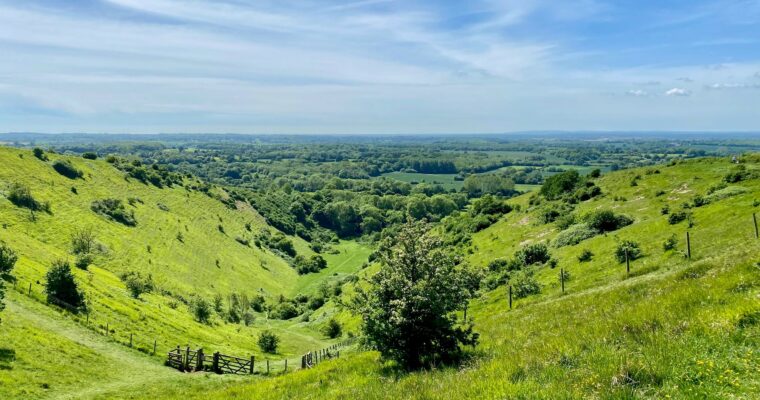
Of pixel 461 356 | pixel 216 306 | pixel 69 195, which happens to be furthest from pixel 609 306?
pixel 69 195

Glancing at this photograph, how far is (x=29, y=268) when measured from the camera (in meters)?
47.4

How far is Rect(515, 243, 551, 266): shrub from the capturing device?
166 feet

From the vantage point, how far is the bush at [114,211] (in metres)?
99.4

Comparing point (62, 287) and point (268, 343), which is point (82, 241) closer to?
point (62, 287)

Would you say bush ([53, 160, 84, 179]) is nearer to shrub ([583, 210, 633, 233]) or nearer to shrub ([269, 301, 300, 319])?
shrub ([269, 301, 300, 319])

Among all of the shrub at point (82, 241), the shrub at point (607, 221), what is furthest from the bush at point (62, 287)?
the shrub at point (607, 221)

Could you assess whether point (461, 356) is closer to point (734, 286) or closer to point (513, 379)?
point (513, 379)

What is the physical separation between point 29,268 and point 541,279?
53376 millimetres

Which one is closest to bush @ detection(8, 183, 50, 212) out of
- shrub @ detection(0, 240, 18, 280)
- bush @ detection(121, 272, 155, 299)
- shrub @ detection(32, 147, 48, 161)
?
bush @ detection(121, 272, 155, 299)

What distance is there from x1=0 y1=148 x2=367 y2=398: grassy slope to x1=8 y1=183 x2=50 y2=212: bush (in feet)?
6.53

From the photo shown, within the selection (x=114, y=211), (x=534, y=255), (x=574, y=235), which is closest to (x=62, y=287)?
(x=534, y=255)

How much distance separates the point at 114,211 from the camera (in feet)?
334

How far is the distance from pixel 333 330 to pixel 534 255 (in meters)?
36.1

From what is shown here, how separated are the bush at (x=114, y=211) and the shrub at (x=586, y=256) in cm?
9702
